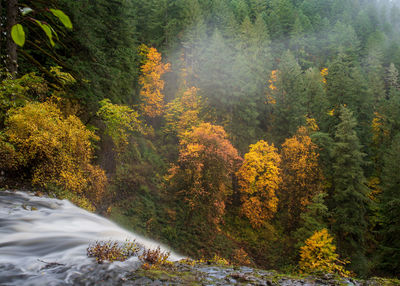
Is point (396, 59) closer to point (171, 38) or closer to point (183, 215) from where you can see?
point (171, 38)

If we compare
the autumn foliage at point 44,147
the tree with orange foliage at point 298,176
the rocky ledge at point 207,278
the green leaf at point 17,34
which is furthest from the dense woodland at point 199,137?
the rocky ledge at point 207,278

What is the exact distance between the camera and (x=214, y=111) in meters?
29.9

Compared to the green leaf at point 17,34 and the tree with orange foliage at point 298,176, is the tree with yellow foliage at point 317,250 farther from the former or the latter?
the green leaf at point 17,34

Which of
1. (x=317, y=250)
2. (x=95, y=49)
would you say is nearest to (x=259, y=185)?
(x=317, y=250)

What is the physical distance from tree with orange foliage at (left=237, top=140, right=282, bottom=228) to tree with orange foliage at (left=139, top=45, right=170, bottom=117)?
13.5 m

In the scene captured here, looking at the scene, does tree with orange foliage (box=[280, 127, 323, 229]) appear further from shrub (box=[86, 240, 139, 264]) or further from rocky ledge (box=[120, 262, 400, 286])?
shrub (box=[86, 240, 139, 264])

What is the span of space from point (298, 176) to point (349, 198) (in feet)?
17.3

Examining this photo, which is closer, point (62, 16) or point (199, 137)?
point (62, 16)

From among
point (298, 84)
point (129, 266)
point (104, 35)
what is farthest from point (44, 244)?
point (298, 84)

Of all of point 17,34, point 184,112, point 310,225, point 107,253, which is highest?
point 184,112

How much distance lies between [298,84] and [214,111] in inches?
567

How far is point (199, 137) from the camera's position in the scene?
2053cm

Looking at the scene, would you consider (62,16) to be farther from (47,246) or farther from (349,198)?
(349,198)

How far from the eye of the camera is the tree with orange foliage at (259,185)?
25.7 m
